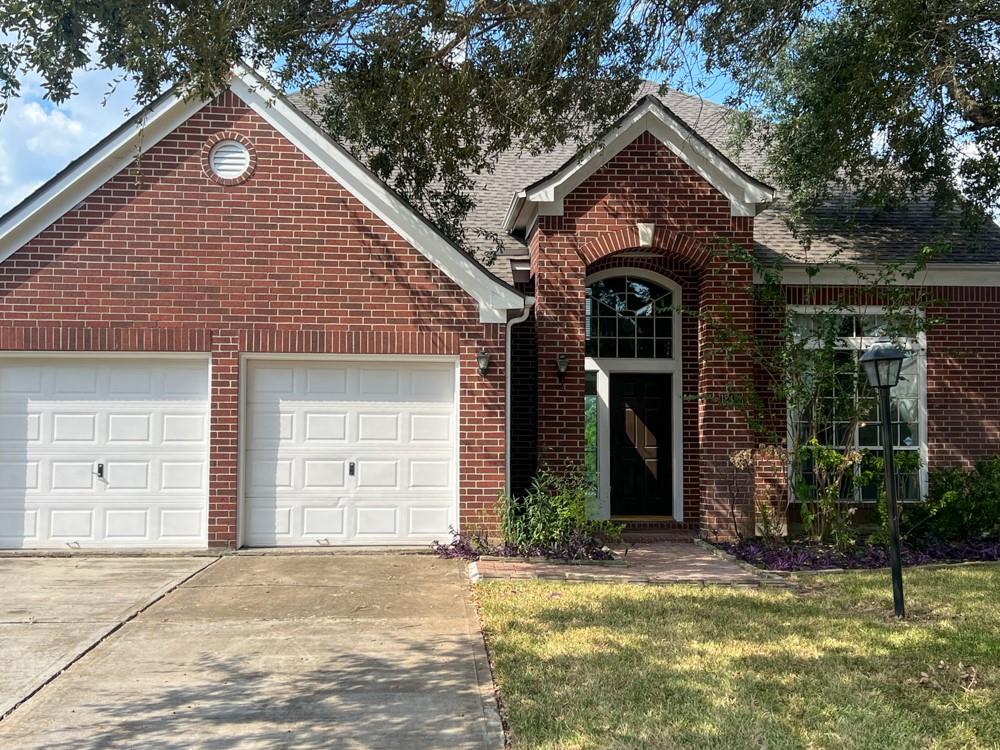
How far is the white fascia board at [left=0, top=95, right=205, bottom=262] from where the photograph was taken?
368 inches

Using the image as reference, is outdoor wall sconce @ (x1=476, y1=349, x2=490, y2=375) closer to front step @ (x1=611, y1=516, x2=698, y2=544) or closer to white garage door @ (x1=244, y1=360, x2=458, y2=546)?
white garage door @ (x1=244, y1=360, x2=458, y2=546)

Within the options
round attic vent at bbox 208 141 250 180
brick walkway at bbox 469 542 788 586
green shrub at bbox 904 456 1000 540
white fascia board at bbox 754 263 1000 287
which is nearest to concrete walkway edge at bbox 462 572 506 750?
brick walkway at bbox 469 542 788 586

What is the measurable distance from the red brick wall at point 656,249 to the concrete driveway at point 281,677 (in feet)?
12.9

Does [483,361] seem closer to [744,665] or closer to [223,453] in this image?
[223,453]

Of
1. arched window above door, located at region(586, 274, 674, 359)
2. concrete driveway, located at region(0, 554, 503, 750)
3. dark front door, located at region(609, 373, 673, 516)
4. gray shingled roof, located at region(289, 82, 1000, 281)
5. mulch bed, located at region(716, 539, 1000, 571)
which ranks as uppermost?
gray shingled roof, located at region(289, 82, 1000, 281)

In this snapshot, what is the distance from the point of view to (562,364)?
10.4 meters

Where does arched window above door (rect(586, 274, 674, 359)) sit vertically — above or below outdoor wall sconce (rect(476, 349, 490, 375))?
above

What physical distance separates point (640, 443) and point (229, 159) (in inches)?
261

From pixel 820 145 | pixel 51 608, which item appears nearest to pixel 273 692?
A: pixel 51 608

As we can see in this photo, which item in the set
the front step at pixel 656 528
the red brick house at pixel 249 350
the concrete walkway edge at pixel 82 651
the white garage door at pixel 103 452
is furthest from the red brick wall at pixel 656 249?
the concrete walkway edge at pixel 82 651

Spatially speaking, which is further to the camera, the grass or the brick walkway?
the brick walkway

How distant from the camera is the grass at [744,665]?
4488mm

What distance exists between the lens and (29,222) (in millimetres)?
9430

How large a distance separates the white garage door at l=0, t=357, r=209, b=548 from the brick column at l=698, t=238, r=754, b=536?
626cm
